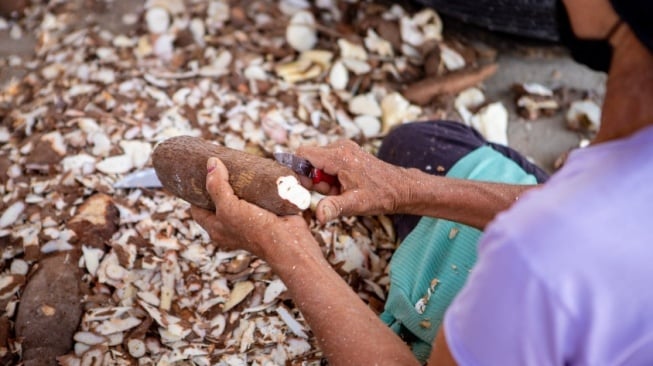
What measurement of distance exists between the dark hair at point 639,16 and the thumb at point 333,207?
60 centimetres

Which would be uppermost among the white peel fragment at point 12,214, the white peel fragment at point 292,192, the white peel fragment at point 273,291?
the white peel fragment at point 292,192

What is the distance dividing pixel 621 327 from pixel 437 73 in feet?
5.03

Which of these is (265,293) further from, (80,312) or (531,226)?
(531,226)

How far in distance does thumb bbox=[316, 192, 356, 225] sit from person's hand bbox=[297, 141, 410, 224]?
2 centimetres

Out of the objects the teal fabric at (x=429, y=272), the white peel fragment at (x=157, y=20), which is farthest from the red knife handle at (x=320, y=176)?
the white peel fragment at (x=157, y=20)

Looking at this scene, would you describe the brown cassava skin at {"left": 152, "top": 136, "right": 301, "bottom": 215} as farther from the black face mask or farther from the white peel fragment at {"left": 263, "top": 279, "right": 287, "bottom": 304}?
the black face mask

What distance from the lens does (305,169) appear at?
1.25 m

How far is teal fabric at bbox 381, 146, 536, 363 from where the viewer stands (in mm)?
1239

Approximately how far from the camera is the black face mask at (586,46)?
0.71 metres

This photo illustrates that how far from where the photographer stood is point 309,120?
6.18ft

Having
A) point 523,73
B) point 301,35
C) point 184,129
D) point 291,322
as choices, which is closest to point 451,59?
point 523,73

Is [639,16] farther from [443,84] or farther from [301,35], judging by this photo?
[301,35]

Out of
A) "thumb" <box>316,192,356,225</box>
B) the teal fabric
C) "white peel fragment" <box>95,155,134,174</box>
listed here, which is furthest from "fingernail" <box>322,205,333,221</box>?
"white peel fragment" <box>95,155,134,174</box>

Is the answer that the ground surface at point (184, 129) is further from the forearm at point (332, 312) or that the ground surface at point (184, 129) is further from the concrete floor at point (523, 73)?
the forearm at point (332, 312)
